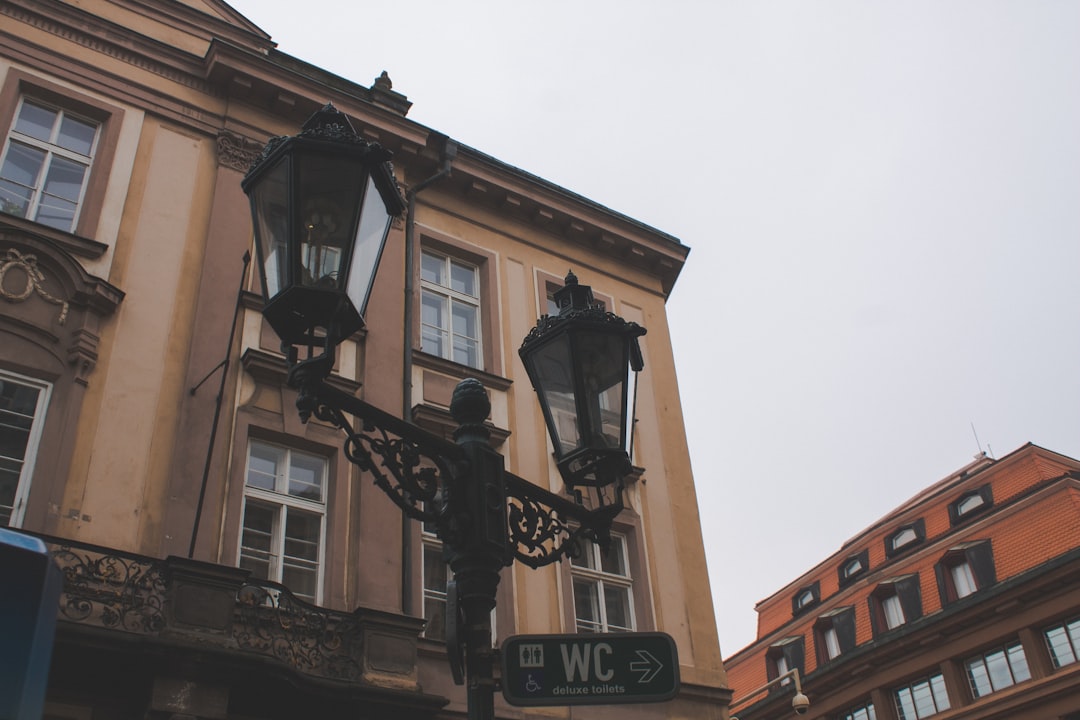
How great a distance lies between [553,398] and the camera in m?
5.66

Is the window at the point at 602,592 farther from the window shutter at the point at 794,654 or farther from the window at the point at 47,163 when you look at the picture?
the window shutter at the point at 794,654

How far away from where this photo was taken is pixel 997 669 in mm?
28281

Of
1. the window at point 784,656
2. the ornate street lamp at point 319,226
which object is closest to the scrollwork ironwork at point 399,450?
the ornate street lamp at point 319,226

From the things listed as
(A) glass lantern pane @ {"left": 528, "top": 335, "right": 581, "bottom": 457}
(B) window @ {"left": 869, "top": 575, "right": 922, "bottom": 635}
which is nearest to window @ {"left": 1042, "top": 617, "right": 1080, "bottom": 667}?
(B) window @ {"left": 869, "top": 575, "right": 922, "bottom": 635}

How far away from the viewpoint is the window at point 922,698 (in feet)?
97.9

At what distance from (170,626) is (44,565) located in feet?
22.4

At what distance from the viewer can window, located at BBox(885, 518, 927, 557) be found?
33.9m

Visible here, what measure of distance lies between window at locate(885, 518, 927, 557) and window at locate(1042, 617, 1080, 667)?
22.4 feet

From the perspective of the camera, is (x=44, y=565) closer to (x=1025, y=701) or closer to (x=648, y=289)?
(x=648, y=289)

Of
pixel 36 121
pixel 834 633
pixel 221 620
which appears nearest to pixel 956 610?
pixel 834 633

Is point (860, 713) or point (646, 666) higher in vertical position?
point (860, 713)

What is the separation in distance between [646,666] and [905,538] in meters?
32.4

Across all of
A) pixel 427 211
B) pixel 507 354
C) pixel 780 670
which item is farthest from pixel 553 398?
pixel 780 670

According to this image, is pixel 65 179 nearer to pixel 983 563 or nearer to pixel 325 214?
pixel 325 214
